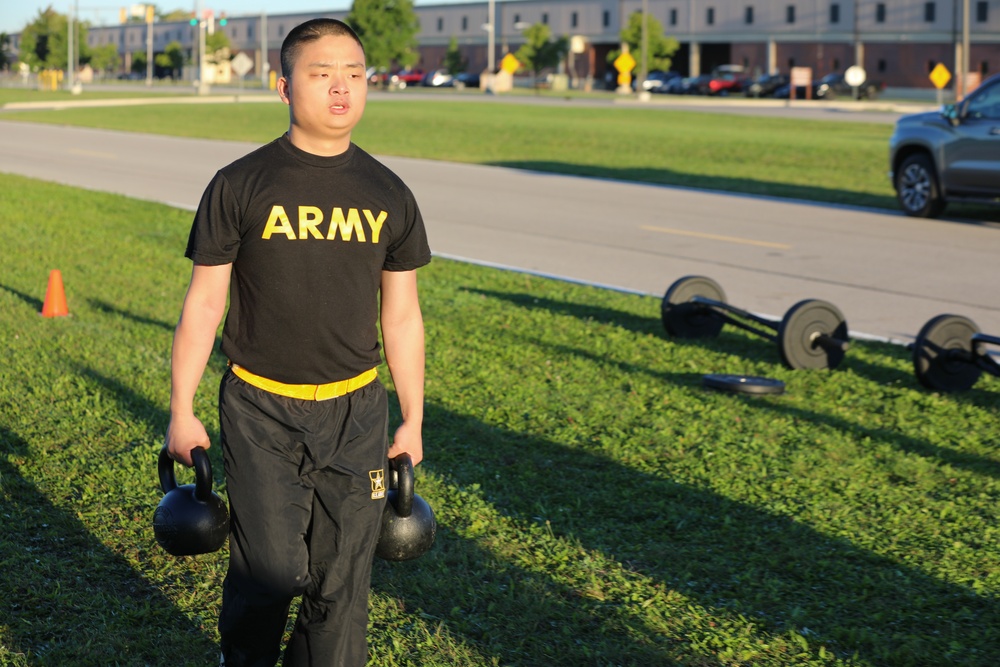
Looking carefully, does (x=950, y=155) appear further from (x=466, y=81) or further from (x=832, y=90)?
(x=466, y=81)

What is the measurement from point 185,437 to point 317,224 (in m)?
0.64

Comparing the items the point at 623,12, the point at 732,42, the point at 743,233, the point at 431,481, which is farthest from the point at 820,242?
the point at 623,12

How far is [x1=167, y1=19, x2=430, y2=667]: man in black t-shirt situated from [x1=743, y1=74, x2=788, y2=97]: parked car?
75.5m

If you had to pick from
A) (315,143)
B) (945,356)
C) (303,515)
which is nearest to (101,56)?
(945,356)

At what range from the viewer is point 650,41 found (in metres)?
90.2

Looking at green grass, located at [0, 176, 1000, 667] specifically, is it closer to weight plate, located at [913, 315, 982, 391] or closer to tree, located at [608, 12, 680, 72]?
weight plate, located at [913, 315, 982, 391]

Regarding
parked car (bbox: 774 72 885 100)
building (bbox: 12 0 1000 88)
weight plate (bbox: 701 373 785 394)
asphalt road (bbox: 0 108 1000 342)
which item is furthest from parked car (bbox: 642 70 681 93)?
weight plate (bbox: 701 373 785 394)

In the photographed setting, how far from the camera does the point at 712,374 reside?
25.9 feet

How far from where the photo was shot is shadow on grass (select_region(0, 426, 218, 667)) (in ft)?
13.4

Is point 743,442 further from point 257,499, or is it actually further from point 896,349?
point 257,499

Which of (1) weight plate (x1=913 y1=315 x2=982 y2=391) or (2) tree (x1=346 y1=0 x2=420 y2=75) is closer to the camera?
(1) weight plate (x1=913 y1=315 x2=982 y2=391)

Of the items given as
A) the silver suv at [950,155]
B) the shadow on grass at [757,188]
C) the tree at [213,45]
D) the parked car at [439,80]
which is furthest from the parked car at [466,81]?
the silver suv at [950,155]

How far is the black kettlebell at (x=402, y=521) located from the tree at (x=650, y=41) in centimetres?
8688

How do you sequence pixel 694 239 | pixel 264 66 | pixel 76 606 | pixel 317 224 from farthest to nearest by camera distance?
pixel 264 66 → pixel 694 239 → pixel 76 606 → pixel 317 224
